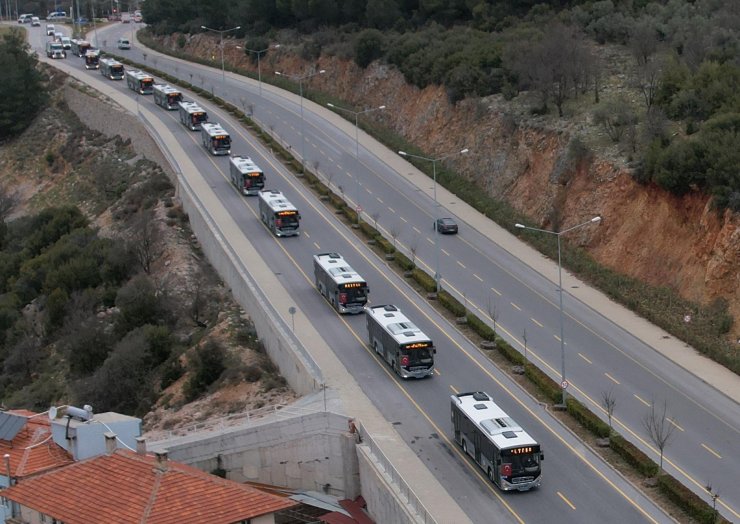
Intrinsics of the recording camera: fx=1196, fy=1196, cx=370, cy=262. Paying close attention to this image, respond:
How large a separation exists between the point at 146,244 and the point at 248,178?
1034 centimetres

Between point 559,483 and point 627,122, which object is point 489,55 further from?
point 559,483

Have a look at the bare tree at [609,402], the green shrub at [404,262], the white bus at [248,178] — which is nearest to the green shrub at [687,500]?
the bare tree at [609,402]

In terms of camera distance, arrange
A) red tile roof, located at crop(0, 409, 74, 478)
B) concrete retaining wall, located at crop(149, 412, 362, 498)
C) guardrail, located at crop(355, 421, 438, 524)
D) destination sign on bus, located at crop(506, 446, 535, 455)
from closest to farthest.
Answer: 1. guardrail, located at crop(355, 421, 438, 524)
2. destination sign on bus, located at crop(506, 446, 535, 455)
3. red tile roof, located at crop(0, 409, 74, 478)
4. concrete retaining wall, located at crop(149, 412, 362, 498)

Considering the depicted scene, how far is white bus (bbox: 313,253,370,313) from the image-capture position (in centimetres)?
6378

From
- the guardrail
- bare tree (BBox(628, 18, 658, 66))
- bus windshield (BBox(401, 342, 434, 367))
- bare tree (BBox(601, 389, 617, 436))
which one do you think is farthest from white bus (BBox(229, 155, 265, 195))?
bare tree (BBox(601, 389, 617, 436))

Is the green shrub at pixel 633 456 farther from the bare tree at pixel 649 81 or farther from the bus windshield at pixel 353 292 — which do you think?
the bare tree at pixel 649 81

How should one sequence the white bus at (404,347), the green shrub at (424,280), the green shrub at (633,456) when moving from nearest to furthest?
1. the green shrub at (633,456)
2. the white bus at (404,347)
3. the green shrub at (424,280)

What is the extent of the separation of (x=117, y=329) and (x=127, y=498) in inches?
1297

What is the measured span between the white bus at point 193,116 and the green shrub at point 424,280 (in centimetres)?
4541

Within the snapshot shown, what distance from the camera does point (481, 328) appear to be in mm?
60625

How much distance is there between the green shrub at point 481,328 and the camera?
59800 mm

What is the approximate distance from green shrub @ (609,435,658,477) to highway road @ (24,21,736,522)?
41.5 inches

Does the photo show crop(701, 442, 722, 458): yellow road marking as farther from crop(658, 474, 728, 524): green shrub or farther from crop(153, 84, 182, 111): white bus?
crop(153, 84, 182, 111): white bus

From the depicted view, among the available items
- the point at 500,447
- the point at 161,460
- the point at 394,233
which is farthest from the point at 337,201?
the point at 161,460
